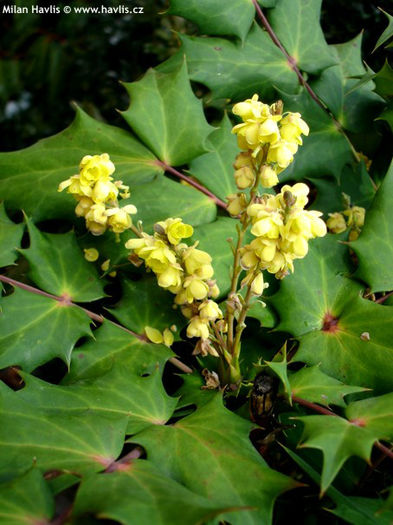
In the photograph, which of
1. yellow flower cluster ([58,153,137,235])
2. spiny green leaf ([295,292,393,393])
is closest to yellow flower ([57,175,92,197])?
yellow flower cluster ([58,153,137,235])

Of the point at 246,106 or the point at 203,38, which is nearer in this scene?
the point at 246,106

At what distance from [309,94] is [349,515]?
658mm

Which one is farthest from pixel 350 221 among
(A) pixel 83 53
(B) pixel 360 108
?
(A) pixel 83 53

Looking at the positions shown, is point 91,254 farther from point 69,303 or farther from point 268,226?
point 268,226

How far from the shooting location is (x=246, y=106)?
26.0 inches

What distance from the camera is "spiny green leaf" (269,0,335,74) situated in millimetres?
1044

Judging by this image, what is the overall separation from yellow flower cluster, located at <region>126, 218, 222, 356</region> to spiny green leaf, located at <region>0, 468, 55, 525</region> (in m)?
0.25

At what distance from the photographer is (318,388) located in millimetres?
720

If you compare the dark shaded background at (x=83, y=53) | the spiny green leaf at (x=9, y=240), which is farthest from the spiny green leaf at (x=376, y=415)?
the dark shaded background at (x=83, y=53)

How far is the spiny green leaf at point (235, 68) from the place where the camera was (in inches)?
40.0

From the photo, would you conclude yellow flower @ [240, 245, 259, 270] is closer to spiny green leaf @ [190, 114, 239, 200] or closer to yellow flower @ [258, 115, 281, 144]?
yellow flower @ [258, 115, 281, 144]

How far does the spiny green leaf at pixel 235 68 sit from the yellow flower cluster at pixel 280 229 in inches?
16.0

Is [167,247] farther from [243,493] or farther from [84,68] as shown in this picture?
[84,68]

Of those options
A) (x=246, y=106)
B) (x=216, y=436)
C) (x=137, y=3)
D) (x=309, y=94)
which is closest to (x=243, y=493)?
(x=216, y=436)
